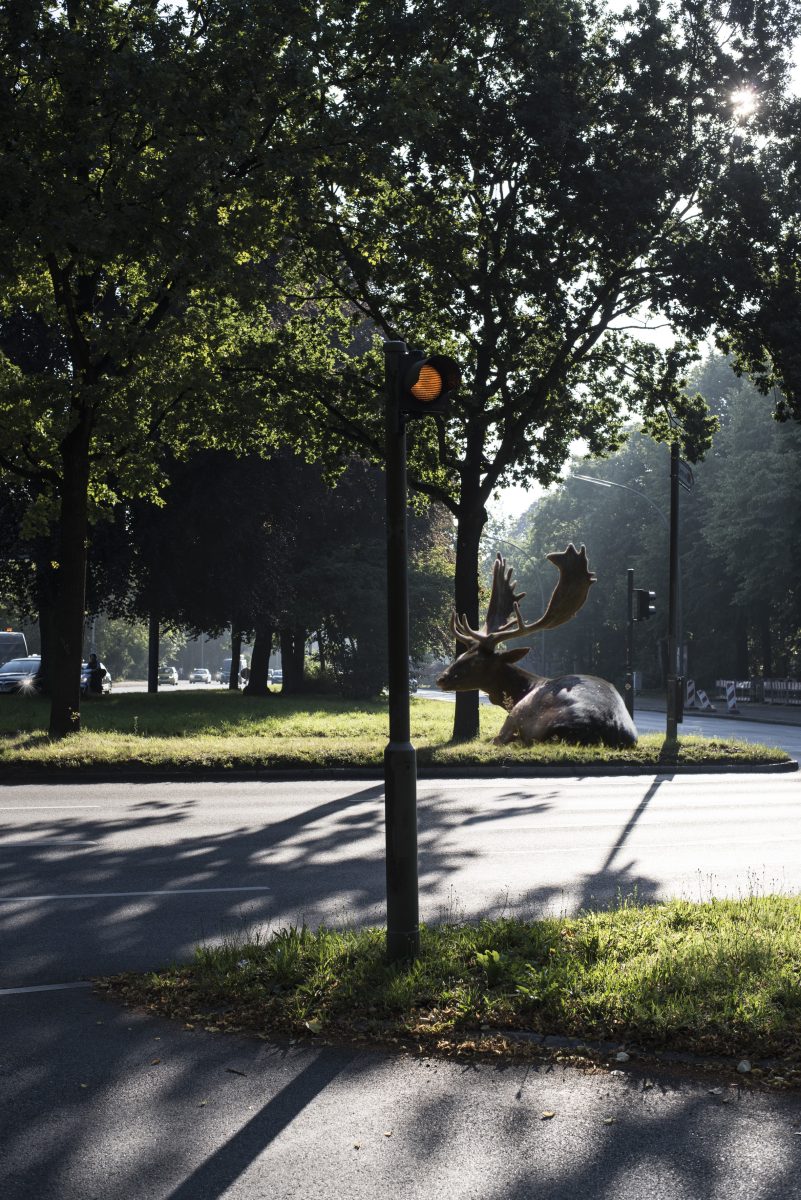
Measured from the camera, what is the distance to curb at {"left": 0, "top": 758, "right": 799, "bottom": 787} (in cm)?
1591

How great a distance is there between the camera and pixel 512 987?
5.81 m

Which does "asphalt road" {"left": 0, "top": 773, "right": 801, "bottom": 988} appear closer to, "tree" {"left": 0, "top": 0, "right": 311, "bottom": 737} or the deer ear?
the deer ear

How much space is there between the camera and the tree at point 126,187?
1502 centimetres

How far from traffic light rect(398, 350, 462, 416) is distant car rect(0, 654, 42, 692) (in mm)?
34119

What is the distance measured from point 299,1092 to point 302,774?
12301 millimetres

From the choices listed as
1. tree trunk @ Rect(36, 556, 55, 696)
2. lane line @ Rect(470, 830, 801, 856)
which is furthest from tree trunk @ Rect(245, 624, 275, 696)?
lane line @ Rect(470, 830, 801, 856)

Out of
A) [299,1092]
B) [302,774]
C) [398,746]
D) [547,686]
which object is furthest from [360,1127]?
[547,686]

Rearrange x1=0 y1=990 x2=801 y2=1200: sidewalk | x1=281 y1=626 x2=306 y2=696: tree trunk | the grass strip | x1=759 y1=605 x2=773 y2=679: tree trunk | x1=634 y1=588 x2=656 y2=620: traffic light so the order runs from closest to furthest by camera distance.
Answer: x1=0 y1=990 x2=801 y2=1200: sidewalk < the grass strip < x1=634 y1=588 x2=656 y2=620: traffic light < x1=281 y1=626 x2=306 y2=696: tree trunk < x1=759 y1=605 x2=773 y2=679: tree trunk

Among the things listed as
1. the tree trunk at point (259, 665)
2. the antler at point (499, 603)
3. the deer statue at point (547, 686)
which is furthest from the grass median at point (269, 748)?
the tree trunk at point (259, 665)

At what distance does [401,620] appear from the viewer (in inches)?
247

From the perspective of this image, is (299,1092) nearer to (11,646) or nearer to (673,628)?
(673,628)

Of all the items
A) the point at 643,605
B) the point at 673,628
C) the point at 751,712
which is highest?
the point at 643,605

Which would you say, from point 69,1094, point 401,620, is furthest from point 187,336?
point 69,1094

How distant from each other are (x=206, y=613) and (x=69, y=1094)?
97.2 ft
